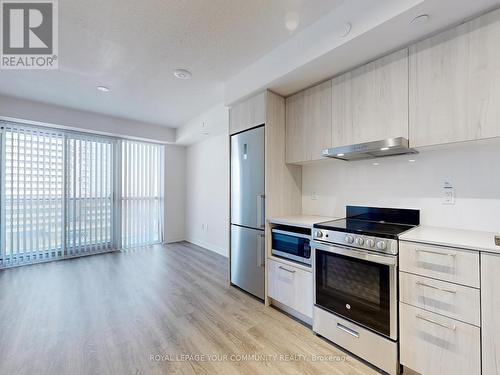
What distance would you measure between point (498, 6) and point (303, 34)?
4.07 ft

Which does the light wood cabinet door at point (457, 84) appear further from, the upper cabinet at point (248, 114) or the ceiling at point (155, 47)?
the upper cabinet at point (248, 114)

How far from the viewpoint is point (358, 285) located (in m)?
1.70

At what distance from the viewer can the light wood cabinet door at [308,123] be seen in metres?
2.27

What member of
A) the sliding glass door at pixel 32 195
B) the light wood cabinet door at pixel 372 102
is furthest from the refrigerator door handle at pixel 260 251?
the sliding glass door at pixel 32 195

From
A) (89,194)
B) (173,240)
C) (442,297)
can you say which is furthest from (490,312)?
(89,194)

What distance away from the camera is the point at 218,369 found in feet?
5.25

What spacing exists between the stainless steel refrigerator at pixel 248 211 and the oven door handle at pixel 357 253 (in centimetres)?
78

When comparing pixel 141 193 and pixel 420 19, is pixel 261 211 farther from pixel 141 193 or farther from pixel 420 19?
pixel 141 193

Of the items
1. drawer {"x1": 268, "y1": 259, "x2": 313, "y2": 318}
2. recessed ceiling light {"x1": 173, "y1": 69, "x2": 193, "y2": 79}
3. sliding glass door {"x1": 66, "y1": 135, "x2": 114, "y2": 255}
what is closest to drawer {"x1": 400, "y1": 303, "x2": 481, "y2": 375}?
drawer {"x1": 268, "y1": 259, "x2": 313, "y2": 318}

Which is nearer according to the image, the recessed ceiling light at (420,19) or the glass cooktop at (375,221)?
the recessed ceiling light at (420,19)

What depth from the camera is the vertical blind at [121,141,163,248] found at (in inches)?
190

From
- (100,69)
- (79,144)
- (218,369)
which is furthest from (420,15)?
Answer: (79,144)

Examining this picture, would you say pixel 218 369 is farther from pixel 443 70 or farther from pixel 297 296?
pixel 443 70

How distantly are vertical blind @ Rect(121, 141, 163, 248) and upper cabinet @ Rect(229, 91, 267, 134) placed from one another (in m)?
2.98
